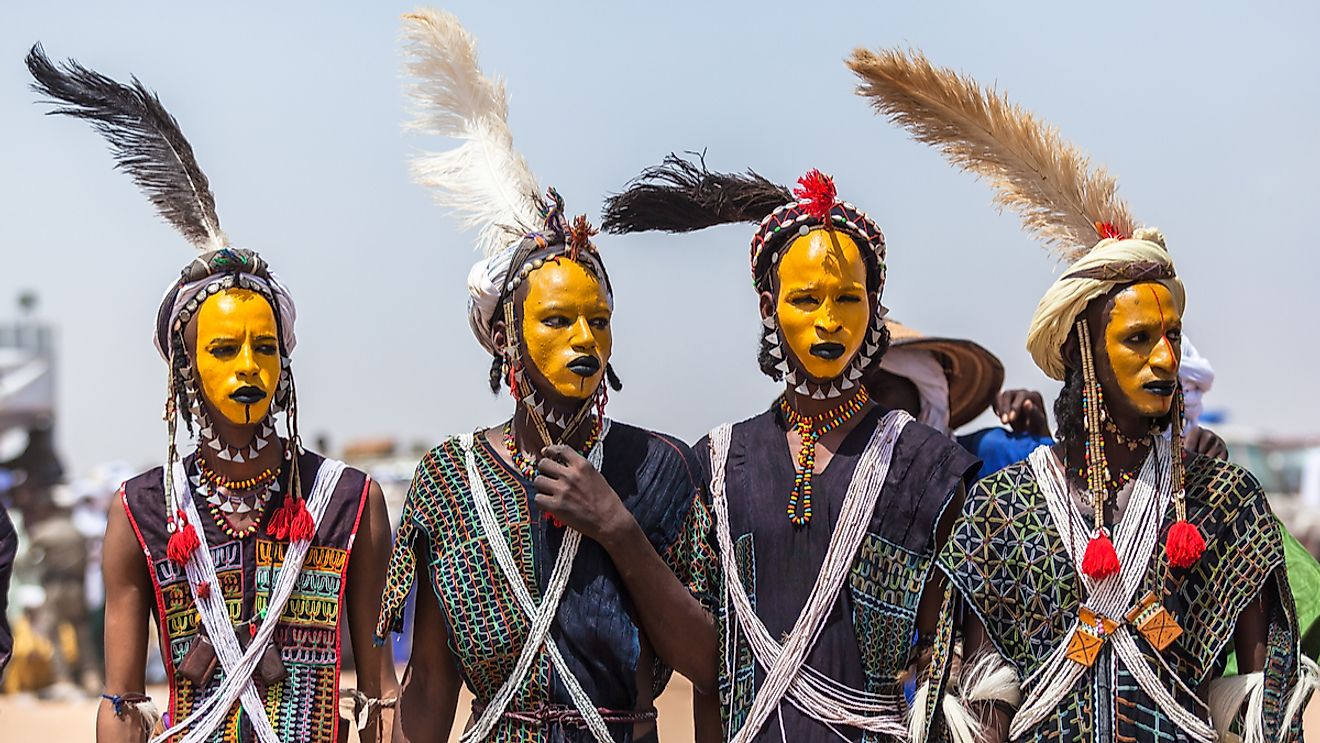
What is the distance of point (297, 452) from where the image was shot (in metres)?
4.27

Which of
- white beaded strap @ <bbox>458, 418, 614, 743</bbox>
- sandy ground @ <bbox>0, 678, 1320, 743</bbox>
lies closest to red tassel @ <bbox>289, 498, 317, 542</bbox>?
white beaded strap @ <bbox>458, 418, 614, 743</bbox>

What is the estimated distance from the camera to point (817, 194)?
154 inches

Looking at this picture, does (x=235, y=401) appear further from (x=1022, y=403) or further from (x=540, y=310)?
(x=1022, y=403)

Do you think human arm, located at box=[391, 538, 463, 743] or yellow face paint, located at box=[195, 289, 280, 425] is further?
yellow face paint, located at box=[195, 289, 280, 425]

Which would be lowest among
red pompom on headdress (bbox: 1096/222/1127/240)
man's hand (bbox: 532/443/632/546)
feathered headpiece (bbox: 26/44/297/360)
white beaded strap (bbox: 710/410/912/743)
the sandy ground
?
the sandy ground

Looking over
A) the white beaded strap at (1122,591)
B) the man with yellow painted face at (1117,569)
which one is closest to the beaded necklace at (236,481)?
the man with yellow painted face at (1117,569)

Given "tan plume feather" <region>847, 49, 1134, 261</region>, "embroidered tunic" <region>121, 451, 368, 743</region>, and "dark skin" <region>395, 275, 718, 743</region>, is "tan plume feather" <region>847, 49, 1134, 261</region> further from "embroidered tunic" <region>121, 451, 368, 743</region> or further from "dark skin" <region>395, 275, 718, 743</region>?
"embroidered tunic" <region>121, 451, 368, 743</region>

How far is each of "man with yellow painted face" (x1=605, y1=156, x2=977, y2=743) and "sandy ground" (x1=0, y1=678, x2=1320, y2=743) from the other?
693cm

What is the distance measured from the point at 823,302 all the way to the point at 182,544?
1.89 meters

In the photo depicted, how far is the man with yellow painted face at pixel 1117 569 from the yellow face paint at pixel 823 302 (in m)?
0.49

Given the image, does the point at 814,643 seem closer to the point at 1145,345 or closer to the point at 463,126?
the point at 1145,345

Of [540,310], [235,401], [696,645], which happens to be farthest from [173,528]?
[696,645]

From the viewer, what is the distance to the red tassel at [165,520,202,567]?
4008mm

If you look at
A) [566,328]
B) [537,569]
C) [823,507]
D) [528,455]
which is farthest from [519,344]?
[823,507]
